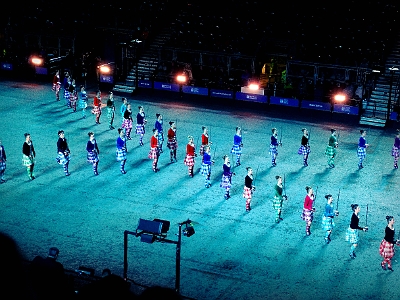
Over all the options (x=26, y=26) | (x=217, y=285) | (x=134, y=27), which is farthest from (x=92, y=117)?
(x=217, y=285)

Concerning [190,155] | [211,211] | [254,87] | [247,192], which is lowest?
[211,211]

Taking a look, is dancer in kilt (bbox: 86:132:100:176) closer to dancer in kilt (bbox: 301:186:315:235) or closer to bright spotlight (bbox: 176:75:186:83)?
dancer in kilt (bbox: 301:186:315:235)

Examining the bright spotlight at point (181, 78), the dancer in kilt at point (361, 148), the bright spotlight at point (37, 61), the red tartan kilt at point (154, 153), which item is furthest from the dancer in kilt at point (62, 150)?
the bright spotlight at point (37, 61)

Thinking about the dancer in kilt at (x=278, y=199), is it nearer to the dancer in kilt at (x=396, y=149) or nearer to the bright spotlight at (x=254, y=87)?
the dancer in kilt at (x=396, y=149)

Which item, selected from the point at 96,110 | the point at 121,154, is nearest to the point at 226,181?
the point at 121,154

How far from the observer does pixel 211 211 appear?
63.9 feet

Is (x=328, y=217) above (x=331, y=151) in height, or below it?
below

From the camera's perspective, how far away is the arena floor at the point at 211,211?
15.3 m

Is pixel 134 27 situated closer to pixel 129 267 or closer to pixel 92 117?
pixel 92 117

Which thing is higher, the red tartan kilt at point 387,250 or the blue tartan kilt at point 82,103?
the blue tartan kilt at point 82,103

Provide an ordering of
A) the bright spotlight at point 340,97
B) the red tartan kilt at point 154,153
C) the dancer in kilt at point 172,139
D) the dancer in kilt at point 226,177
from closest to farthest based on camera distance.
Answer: the dancer in kilt at point 226,177 < the red tartan kilt at point 154,153 < the dancer in kilt at point 172,139 < the bright spotlight at point 340,97

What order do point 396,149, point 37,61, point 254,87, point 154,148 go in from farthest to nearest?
point 37,61 → point 254,87 → point 396,149 → point 154,148

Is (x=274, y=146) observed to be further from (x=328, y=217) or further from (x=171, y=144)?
(x=328, y=217)

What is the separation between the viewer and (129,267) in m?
15.7
